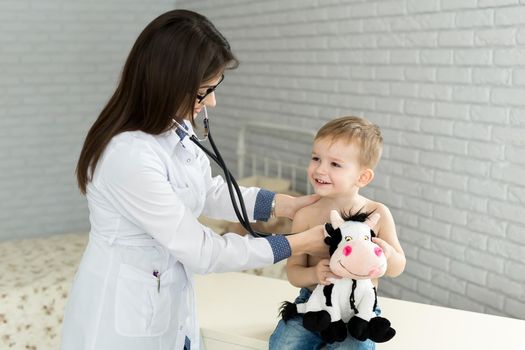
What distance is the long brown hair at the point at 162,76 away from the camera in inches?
56.1

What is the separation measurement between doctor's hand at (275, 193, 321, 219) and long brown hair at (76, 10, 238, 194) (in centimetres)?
45

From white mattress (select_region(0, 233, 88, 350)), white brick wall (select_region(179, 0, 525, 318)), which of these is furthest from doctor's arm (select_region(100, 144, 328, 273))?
white mattress (select_region(0, 233, 88, 350))

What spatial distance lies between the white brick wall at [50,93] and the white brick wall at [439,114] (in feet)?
4.85

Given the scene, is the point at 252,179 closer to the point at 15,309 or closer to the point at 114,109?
the point at 15,309

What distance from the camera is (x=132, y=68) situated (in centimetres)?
146

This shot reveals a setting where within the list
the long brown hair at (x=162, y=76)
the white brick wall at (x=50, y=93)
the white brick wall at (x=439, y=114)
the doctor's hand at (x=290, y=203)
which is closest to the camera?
the long brown hair at (x=162, y=76)

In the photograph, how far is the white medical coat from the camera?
145 cm

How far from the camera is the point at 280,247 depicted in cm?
151

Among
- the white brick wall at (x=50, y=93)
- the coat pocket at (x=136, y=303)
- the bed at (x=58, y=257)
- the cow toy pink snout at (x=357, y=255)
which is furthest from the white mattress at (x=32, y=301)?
the cow toy pink snout at (x=357, y=255)

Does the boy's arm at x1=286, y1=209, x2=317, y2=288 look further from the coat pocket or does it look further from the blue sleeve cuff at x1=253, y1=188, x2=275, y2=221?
the coat pocket

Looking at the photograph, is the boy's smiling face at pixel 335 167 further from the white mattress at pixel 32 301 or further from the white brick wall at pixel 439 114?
the white mattress at pixel 32 301

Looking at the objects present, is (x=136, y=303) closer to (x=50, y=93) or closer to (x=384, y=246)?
(x=384, y=246)

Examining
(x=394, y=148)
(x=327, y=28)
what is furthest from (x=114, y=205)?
(x=327, y=28)

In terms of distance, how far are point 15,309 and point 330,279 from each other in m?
1.65
